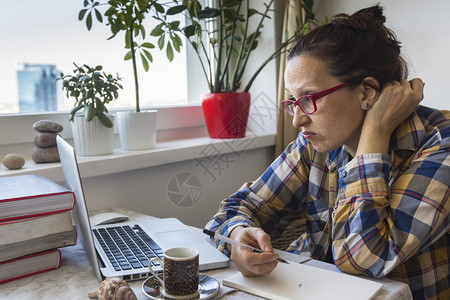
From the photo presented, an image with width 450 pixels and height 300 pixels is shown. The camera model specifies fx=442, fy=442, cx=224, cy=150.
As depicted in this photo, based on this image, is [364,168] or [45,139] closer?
[364,168]

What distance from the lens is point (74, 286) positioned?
83 cm

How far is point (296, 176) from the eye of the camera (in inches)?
48.7

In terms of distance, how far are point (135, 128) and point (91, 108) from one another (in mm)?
203

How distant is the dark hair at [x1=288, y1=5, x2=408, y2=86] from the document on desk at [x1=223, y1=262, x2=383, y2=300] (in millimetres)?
449

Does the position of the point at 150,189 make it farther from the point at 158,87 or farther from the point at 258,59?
the point at 258,59

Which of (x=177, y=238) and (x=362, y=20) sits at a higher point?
(x=362, y=20)

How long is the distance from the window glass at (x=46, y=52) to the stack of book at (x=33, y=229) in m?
0.66

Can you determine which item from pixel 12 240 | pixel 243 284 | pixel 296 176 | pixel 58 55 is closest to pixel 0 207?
pixel 12 240

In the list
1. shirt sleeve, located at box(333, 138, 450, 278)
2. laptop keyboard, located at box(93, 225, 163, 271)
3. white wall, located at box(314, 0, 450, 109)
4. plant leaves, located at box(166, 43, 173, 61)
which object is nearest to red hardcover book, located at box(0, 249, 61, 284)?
laptop keyboard, located at box(93, 225, 163, 271)

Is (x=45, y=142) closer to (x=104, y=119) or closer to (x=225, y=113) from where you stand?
(x=104, y=119)

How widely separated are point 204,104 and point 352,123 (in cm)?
91

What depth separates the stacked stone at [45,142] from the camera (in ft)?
4.43

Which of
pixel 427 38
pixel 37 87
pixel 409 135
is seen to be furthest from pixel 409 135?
pixel 37 87

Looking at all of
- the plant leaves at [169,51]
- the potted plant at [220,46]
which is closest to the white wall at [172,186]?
the potted plant at [220,46]
